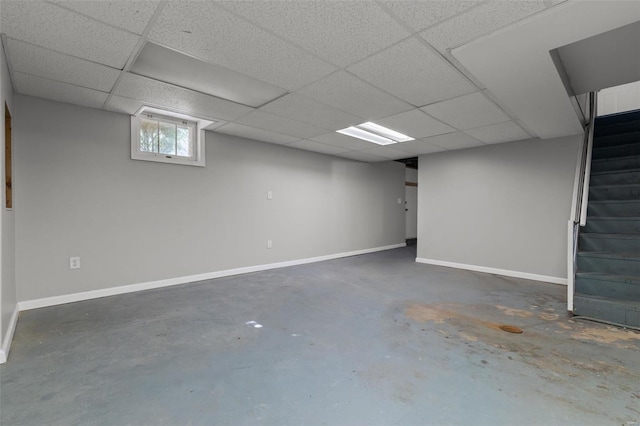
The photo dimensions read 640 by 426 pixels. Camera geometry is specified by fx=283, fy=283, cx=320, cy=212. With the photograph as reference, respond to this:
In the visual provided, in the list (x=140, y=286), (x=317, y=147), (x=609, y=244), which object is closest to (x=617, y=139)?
(x=609, y=244)

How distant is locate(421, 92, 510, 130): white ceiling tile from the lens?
302cm

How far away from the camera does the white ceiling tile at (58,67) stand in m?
2.15

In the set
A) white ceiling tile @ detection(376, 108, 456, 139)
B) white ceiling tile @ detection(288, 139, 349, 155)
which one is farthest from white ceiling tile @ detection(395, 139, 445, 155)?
white ceiling tile @ detection(288, 139, 349, 155)

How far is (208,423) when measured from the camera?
1.45m

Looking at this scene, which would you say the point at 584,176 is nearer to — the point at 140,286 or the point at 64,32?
the point at 64,32

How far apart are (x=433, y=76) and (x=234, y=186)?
10.8 ft

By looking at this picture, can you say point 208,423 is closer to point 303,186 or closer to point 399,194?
point 303,186

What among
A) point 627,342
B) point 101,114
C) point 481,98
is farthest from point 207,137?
point 627,342

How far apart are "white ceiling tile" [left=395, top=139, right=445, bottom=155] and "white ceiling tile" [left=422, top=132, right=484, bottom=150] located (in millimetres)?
99

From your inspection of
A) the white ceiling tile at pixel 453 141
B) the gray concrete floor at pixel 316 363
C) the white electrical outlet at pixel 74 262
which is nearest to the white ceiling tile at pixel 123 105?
the white electrical outlet at pixel 74 262

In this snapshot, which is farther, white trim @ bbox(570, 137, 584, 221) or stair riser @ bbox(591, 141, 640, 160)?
stair riser @ bbox(591, 141, 640, 160)

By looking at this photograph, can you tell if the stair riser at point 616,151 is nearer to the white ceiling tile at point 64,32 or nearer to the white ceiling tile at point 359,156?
the white ceiling tile at point 359,156

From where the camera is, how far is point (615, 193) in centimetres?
370

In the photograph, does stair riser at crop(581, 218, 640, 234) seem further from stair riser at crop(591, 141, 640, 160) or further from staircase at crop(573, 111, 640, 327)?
stair riser at crop(591, 141, 640, 160)
